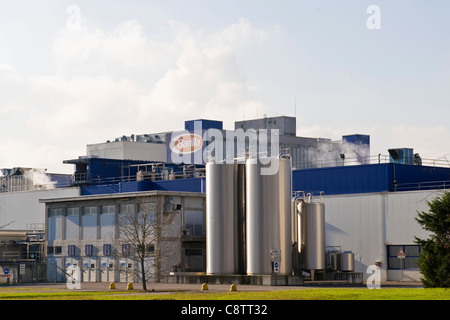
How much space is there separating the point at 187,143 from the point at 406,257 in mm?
51870

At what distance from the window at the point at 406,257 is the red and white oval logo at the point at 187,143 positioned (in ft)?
160

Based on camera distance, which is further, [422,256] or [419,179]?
[419,179]

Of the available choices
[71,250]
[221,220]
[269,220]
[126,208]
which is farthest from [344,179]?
[71,250]

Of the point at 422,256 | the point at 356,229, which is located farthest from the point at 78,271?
the point at 422,256

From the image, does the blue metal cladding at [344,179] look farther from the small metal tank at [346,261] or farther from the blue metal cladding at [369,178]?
the small metal tank at [346,261]

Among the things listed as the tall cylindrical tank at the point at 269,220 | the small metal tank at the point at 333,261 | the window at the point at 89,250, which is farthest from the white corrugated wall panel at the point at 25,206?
the tall cylindrical tank at the point at 269,220

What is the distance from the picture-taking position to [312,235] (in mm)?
61969

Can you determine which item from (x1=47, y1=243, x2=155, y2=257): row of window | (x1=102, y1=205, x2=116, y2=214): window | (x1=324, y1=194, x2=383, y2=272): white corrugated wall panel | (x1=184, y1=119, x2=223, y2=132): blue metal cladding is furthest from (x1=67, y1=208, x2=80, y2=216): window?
(x1=184, y1=119, x2=223, y2=132): blue metal cladding

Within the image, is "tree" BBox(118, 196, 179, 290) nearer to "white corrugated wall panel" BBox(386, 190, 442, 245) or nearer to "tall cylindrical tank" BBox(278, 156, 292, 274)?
"tall cylindrical tank" BBox(278, 156, 292, 274)

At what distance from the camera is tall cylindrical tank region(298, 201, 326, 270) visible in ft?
202

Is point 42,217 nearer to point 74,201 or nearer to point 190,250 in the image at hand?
point 74,201

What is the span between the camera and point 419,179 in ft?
245
